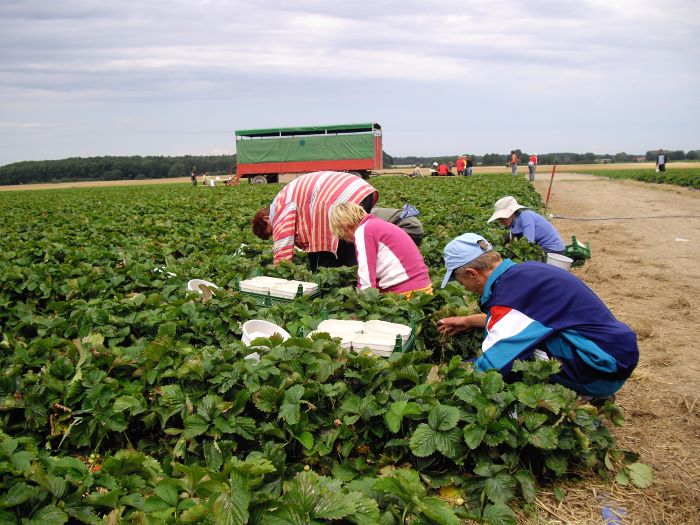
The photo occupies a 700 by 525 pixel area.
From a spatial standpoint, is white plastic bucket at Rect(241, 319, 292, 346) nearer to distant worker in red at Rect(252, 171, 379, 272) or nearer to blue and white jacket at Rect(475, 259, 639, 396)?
blue and white jacket at Rect(475, 259, 639, 396)

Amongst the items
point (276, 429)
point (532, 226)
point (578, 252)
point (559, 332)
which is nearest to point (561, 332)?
point (559, 332)

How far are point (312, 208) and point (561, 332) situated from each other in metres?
2.88

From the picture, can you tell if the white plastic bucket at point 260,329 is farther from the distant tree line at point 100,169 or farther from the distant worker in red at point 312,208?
the distant tree line at point 100,169

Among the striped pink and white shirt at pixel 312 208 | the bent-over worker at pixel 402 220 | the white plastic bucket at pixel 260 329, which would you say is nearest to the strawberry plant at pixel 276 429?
the white plastic bucket at pixel 260 329

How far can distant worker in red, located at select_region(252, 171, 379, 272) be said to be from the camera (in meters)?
5.07

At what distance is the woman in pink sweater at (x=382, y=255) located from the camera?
415 centimetres

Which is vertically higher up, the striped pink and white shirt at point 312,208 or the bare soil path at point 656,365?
the striped pink and white shirt at point 312,208

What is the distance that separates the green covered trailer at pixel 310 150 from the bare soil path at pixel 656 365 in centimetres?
2450

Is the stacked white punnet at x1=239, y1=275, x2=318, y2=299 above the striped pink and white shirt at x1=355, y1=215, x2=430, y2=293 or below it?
below

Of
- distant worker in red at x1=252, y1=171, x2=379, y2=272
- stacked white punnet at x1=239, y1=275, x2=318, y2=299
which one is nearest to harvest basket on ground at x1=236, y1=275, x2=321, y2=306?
stacked white punnet at x1=239, y1=275, x2=318, y2=299

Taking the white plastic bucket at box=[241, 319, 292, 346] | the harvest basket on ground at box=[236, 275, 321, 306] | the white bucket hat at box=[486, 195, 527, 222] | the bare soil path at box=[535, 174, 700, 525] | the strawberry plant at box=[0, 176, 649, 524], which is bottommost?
the bare soil path at box=[535, 174, 700, 525]

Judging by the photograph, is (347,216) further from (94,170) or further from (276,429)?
(94,170)

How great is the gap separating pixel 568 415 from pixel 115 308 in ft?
10.7

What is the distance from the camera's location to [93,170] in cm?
6856
